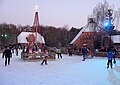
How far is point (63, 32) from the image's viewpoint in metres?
83.1

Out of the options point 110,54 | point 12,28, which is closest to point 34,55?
point 110,54

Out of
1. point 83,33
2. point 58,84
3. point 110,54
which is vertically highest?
point 83,33

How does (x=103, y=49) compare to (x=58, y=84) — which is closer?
(x=58, y=84)

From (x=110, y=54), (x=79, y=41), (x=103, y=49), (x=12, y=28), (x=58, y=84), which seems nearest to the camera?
(x=58, y=84)

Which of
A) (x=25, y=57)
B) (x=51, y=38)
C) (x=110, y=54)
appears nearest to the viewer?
(x=110, y=54)

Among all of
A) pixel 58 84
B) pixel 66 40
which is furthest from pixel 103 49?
pixel 66 40

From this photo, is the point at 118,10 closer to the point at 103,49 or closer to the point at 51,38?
the point at 103,49

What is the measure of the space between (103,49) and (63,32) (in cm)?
4680

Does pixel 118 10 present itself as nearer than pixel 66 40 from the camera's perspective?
Yes

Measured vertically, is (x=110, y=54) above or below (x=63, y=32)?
below

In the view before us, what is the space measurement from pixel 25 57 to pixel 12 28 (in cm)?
7466

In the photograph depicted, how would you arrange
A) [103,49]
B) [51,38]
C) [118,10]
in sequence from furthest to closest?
[51,38], [118,10], [103,49]

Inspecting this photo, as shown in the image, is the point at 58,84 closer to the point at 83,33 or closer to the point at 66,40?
the point at 83,33

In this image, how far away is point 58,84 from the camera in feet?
30.9
